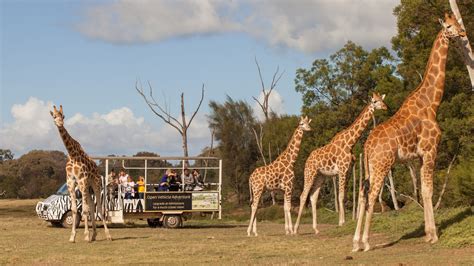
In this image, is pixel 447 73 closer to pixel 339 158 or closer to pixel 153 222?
pixel 339 158

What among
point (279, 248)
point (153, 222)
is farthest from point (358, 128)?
point (153, 222)

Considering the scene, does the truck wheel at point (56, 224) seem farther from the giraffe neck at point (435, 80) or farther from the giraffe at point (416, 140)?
the giraffe neck at point (435, 80)

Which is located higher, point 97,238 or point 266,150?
point 266,150

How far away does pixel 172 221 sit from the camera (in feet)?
93.2

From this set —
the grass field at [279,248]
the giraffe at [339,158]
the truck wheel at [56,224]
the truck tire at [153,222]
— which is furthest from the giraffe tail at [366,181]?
the truck wheel at [56,224]

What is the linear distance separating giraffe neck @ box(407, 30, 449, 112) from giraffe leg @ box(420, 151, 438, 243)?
1126mm

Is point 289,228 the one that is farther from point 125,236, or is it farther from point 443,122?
point 443,122

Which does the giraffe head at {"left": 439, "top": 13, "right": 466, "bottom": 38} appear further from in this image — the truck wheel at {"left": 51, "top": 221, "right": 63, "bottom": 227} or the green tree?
the truck wheel at {"left": 51, "top": 221, "right": 63, "bottom": 227}

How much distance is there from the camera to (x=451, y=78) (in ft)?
106

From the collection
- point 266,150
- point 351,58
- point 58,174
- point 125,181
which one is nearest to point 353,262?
point 125,181

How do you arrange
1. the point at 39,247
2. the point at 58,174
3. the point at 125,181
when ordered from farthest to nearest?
1. the point at 58,174
2. the point at 125,181
3. the point at 39,247

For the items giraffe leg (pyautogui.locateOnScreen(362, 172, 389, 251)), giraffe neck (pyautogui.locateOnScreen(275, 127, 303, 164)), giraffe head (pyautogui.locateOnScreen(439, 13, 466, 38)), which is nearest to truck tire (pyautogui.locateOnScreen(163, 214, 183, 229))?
giraffe neck (pyautogui.locateOnScreen(275, 127, 303, 164))

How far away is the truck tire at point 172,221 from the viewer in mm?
28375

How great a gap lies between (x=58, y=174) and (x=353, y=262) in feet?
248
